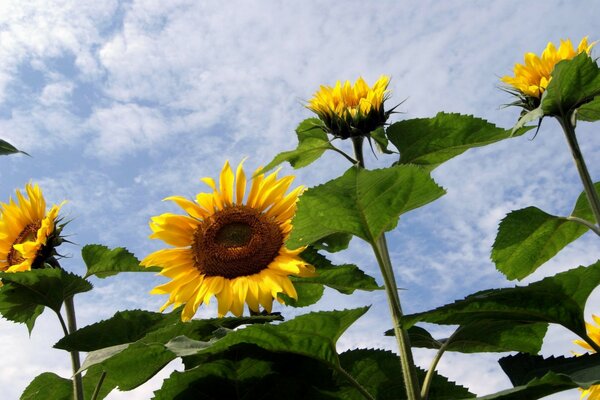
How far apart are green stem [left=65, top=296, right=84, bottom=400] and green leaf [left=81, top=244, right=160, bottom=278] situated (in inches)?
6.4

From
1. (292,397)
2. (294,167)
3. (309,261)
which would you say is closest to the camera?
(292,397)

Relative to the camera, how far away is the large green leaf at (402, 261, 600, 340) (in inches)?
74.3

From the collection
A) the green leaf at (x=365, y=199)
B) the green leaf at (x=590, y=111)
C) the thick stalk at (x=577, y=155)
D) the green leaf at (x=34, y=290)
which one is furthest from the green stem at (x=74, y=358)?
the green leaf at (x=590, y=111)

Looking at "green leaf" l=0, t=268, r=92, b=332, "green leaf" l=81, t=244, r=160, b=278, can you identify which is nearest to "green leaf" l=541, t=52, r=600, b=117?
"green leaf" l=81, t=244, r=160, b=278

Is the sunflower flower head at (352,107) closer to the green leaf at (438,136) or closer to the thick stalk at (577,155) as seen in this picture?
the green leaf at (438,136)

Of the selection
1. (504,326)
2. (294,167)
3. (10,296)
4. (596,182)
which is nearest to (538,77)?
(596,182)

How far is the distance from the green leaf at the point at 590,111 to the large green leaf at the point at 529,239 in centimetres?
32

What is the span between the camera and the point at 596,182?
3.17 meters

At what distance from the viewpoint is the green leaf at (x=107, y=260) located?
3.26 meters

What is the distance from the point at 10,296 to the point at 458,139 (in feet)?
6.60

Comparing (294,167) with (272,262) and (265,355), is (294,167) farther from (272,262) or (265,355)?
(265,355)

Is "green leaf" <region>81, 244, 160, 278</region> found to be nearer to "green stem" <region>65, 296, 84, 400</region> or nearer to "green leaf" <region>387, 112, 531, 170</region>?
"green stem" <region>65, 296, 84, 400</region>

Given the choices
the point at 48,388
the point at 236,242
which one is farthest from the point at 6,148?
the point at 48,388

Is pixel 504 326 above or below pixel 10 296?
below
